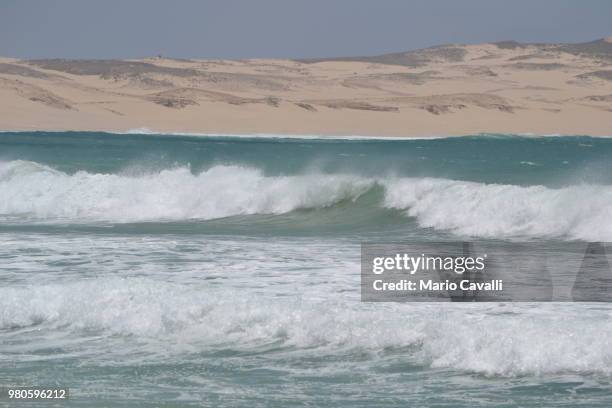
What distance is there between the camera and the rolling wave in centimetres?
1742

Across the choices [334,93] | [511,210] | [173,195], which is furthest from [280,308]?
[334,93]

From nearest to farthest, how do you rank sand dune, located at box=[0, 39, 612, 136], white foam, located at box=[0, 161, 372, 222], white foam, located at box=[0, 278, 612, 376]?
white foam, located at box=[0, 278, 612, 376] < white foam, located at box=[0, 161, 372, 222] < sand dune, located at box=[0, 39, 612, 136]

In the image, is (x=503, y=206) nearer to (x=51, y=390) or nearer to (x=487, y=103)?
(x=51, y=390)

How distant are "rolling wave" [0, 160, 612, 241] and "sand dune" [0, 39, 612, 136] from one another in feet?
118

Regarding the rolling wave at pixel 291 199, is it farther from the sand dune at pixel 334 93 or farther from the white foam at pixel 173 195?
the sand dune at pixel 334 93

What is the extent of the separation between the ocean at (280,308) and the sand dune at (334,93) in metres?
41.7

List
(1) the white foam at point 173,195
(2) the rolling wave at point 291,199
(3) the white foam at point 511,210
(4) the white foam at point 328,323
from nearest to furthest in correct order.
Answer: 1. (4) the white foam at point 328,323
2. (3) the white foam at point 511,210
3. (2) the rolling wave at point 291,199
4. (1) the white foam at point 173,195

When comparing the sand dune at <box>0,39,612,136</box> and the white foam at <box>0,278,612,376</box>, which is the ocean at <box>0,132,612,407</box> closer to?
the white foam at <box>0,278,612,376</box>

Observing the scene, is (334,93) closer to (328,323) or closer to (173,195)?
(173,195)

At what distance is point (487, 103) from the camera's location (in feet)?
248

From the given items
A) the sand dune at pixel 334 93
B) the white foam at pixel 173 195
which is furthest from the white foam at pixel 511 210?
the sand dune at pixel 334 93

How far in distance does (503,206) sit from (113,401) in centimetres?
1185

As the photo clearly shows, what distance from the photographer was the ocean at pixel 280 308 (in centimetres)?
787

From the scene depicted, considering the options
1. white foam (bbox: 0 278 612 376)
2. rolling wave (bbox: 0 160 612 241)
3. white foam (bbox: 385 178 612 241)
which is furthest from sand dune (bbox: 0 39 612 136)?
white foam (bbox: 0 278 612 376)
